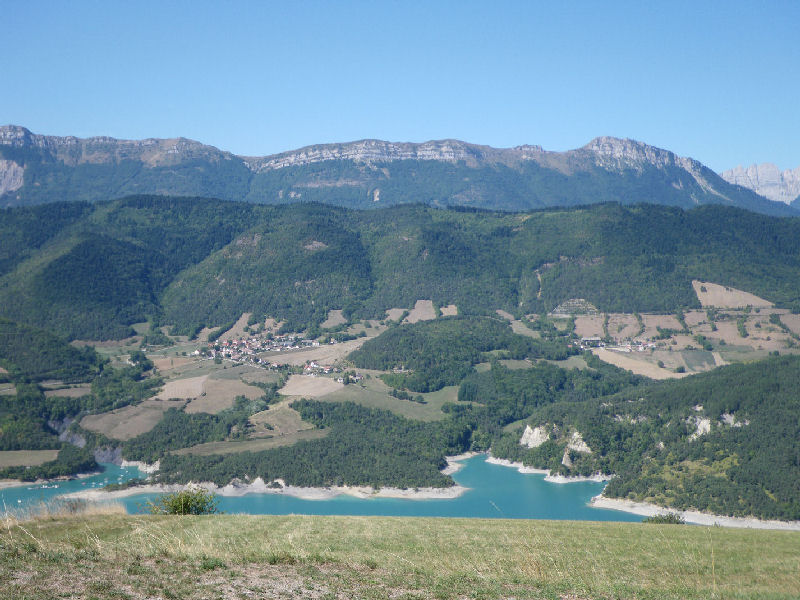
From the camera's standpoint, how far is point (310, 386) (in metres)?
145

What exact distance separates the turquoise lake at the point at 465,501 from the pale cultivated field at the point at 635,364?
5580 centimetres

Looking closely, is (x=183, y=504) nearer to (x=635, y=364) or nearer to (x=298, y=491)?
(x=298, y=491)

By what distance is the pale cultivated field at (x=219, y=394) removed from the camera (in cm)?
13525

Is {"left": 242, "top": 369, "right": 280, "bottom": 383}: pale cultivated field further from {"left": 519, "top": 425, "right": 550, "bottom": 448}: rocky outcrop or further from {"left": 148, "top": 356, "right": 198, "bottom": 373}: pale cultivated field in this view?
{"left": 519, "top": 425, "right": 550, "bottom": 448}: rocky outcrop

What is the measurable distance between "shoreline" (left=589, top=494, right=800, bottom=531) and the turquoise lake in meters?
1.82

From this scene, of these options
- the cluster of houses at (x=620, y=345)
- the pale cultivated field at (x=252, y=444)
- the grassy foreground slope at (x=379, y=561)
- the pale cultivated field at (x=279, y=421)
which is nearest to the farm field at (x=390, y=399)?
the pale cultivated field at (x=279, y=421)

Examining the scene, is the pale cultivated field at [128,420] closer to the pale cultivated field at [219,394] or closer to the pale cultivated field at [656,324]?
the pale cultivated field at [219,394]

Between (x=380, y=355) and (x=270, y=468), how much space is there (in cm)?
6151

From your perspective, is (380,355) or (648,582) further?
(380,355)

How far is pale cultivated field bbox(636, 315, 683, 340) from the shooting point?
191m

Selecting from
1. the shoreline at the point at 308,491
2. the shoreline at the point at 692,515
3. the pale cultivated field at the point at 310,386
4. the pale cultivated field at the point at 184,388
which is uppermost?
the pale cultivated field at the point at 310,386

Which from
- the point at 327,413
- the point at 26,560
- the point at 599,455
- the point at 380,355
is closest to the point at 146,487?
the point at 327,413

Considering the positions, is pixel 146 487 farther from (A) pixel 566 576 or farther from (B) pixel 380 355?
(A) pixel 566 576

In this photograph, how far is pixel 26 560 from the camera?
23.3 metres
